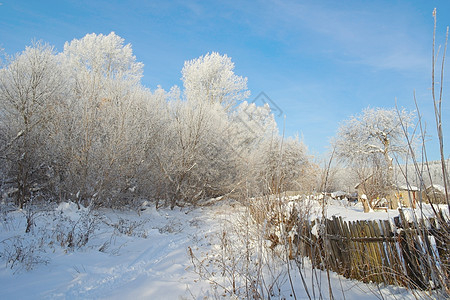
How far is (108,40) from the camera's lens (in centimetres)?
2277

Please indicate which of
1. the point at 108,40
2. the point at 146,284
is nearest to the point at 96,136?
the point at 146,284

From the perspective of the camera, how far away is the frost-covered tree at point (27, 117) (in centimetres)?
1030

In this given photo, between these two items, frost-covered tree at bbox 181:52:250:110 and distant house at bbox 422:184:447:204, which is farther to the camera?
frost-covered tree at bbox 181:52:250:110

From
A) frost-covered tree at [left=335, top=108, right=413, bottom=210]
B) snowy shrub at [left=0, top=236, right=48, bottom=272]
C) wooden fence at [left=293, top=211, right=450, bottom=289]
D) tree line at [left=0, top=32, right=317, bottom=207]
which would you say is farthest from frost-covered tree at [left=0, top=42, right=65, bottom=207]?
frost-covered tree at [left=335, top=108, right=413, bottom=210]

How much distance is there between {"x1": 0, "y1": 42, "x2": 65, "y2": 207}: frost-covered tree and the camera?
10.3m

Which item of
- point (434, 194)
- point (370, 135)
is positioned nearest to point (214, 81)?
point (370, 135)

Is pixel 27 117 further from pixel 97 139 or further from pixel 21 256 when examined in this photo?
pixel 21 256

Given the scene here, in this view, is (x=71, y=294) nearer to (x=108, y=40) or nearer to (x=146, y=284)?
(x=146, y=284)

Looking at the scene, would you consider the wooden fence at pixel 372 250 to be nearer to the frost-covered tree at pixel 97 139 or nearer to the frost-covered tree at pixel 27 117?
the frost-covered tree at pixel 97 139

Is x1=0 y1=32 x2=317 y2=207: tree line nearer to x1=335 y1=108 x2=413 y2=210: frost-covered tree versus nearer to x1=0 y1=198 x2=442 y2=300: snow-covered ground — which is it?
x1=0 y1=198 x2=442 y2=300: snow-covered ground

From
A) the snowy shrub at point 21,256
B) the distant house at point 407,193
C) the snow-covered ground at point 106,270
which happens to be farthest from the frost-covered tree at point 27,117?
the distant house at point 407,193

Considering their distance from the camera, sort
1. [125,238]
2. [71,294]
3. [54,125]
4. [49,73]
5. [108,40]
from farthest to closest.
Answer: [108,40], [49,73], [54,125], [125,238], [71,294]

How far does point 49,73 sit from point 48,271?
1065 cm

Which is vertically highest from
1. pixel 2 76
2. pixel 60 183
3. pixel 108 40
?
pixel 108 40
